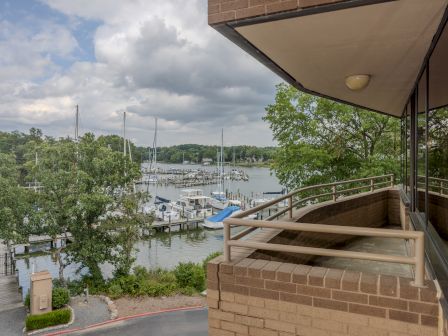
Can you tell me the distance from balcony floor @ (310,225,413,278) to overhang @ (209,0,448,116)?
2331mm

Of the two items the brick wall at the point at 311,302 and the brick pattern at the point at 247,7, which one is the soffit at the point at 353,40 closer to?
the brick pattern at the point at 247,7

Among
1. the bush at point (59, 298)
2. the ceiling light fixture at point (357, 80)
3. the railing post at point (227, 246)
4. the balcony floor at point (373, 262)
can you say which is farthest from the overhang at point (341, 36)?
the bush at point (59, 298)

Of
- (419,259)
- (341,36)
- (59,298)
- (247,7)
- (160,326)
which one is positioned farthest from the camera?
(59,298)

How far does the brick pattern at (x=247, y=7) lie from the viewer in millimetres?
2314

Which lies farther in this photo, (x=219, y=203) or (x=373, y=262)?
(x=219, y=203)

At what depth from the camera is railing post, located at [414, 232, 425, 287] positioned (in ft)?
7.73

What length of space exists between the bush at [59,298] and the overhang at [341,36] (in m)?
12.9

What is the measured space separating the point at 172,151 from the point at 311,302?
99.4 metres

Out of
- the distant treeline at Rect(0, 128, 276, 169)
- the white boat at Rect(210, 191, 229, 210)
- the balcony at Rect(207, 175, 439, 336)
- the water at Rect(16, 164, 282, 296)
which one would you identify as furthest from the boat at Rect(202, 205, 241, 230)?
the balcony at Rect(207, 175, 439, 336)

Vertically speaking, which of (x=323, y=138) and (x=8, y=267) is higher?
(x=323, y=138)

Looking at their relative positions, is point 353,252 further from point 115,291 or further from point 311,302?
point 115,291

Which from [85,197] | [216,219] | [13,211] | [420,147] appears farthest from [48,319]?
[216,219]

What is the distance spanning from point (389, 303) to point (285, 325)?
0.83 meters

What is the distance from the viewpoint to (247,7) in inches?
99.2
